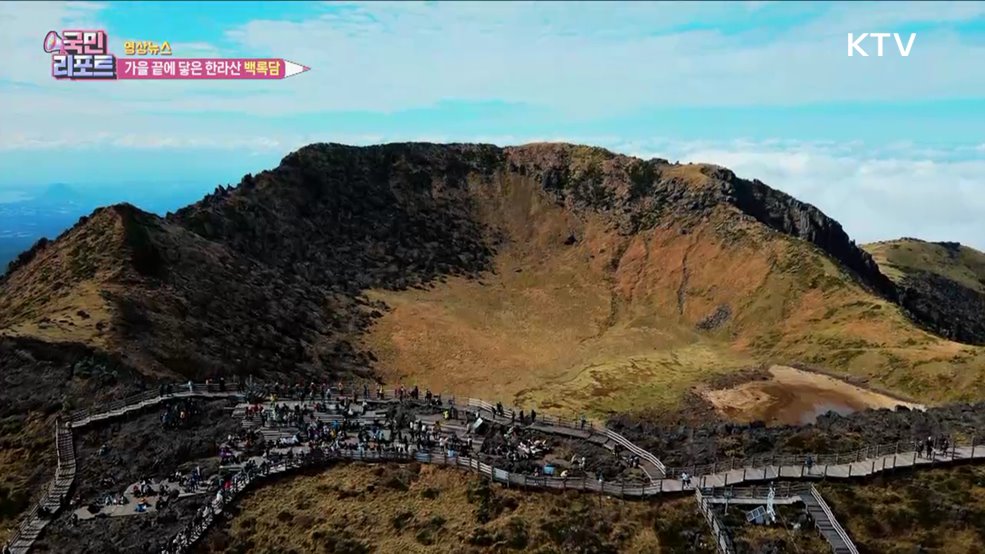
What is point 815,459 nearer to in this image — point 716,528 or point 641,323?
point 716,528

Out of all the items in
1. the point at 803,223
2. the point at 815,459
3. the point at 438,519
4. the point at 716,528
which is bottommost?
the point at 438,519

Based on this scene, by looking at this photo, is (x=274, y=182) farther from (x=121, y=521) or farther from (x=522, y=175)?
(x=121, y=521)

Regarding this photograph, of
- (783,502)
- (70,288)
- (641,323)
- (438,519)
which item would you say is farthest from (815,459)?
(641,323)

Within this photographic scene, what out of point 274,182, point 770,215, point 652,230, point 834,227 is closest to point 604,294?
point 652,230

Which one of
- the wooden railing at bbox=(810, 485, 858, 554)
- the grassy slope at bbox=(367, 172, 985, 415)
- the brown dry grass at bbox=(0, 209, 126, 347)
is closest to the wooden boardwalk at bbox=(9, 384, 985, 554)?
the wooden railing at bbox=(810, 485, 858, 554)

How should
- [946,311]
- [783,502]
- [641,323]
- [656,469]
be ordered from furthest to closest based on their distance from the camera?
[946,311]
[641,323]
[656,469]
[783,502]
